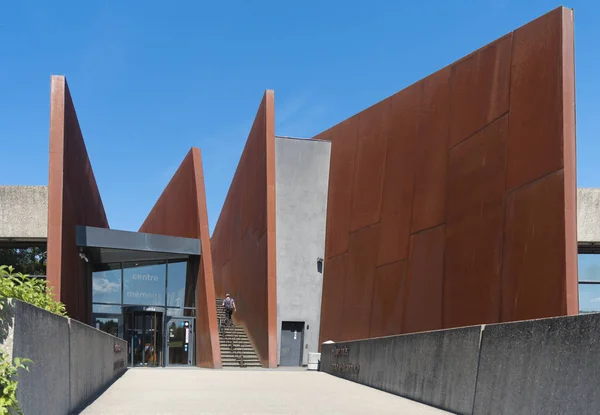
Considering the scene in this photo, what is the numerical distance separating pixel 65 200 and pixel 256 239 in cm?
952

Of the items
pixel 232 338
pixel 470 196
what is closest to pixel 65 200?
pixel 232 338

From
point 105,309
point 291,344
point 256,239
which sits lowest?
point 291,344

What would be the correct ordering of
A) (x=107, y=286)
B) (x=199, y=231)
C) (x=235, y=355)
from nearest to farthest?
(x=199, y=231) < (x=107, y=286) < (x=235, y=355)

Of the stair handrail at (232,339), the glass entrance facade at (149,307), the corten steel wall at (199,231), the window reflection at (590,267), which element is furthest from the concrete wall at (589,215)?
the glass entrance facade at (149,307)

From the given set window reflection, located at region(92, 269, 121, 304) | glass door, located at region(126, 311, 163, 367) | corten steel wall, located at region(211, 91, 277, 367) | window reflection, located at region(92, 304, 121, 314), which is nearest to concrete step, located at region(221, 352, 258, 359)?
corten steel wall, located at region(211, 91, 277, 367)

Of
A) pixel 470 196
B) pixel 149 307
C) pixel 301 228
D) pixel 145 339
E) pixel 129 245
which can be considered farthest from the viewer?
pixel 301 228

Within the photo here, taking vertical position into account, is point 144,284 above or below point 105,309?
above

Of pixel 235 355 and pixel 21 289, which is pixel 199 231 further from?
pixel 21 289

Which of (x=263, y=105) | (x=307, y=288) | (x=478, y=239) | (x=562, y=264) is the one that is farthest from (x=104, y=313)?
(x=562, y=264)

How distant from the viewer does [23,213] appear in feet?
82.0

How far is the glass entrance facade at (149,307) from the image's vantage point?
24.7 m

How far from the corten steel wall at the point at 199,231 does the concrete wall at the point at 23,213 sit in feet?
17.8

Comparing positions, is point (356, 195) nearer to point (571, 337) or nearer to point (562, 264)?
point (562, 264)

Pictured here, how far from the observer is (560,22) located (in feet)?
43.6
